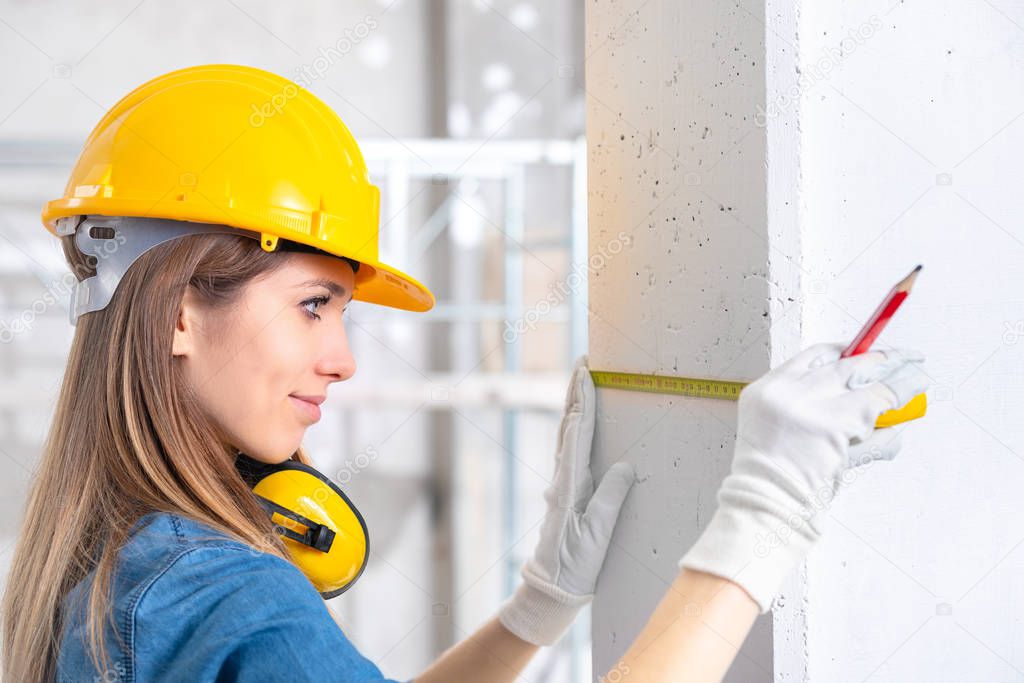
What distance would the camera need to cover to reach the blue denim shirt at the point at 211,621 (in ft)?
3.35

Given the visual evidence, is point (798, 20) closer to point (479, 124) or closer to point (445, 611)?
point (479, 124)

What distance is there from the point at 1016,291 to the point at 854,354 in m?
0.45

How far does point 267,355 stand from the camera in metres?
1.32

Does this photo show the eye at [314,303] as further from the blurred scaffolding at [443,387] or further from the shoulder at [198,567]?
the blurred scaffolding at [443,387]

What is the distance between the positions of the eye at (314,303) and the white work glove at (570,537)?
0.53 metres

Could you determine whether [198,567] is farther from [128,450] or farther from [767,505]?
[767,505]

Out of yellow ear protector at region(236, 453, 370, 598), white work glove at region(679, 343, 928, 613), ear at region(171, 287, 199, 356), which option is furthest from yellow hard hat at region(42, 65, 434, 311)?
white work glove at region(679, 343, 928, 613)

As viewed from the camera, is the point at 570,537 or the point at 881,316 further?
the point at 570,537

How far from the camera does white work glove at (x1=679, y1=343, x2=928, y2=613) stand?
1090 millimetres

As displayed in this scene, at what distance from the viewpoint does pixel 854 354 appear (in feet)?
3.75

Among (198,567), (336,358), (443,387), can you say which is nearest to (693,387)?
(336,358)

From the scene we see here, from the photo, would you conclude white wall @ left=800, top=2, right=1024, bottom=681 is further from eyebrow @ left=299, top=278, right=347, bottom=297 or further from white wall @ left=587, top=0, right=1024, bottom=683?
eyebrow @ left=299, top=278, right=347, bottom=297

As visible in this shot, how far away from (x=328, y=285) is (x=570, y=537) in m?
0.64

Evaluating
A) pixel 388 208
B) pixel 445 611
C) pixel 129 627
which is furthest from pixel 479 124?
pixel 129 627
